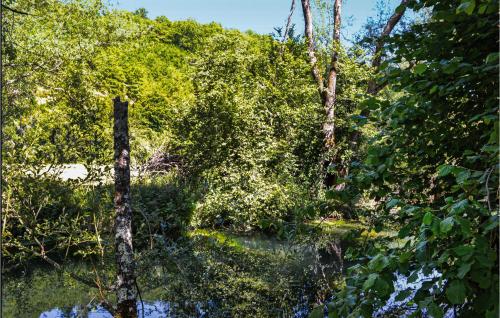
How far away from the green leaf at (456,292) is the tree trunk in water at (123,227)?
4.25 meters

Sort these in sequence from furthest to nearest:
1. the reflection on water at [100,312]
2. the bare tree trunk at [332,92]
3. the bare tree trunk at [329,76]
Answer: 1. the bare tree trunk at [329,76]
2. the bare tree trunk at [332,92]
3. the reflection on water at [100,312]

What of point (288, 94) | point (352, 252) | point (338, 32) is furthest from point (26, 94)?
point (338, 32)

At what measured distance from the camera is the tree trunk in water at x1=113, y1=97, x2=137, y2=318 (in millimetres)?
5156

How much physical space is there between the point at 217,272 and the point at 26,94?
4678mm

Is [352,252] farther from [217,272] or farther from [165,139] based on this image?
[165,139]

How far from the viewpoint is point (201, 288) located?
269 inches

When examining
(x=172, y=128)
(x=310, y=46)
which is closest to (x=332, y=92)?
(x=310, y=46)

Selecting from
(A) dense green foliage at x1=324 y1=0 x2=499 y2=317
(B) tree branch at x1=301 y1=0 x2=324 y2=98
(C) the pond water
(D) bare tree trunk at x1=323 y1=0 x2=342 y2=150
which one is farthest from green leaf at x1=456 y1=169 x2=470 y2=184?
(B) tree branch at x1=301 y1=0 x2=324 y2=98

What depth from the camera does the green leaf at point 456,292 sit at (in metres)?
1.46

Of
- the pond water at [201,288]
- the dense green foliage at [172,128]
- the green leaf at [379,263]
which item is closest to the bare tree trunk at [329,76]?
the dense green foliage at [172,128]

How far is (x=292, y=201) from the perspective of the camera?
10.9m

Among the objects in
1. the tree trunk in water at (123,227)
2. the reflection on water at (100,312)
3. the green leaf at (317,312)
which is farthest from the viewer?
the reflection on water at (100,312)

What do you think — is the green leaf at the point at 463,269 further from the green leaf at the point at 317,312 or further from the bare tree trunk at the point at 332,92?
the bare tree trunk at the point at 332,92

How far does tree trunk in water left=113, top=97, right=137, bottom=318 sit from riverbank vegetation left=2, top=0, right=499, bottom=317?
0.32m
